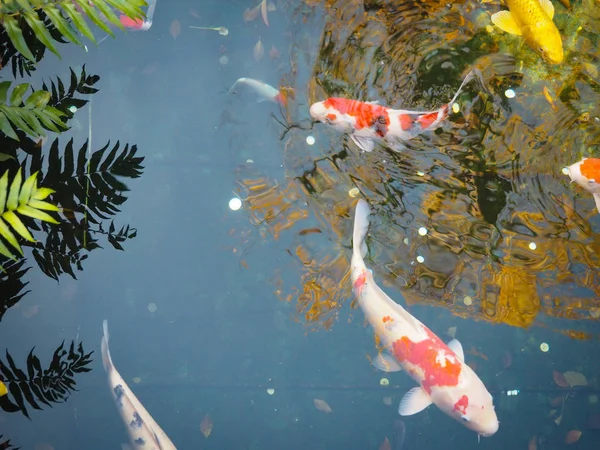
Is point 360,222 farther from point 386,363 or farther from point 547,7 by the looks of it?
point 547,7

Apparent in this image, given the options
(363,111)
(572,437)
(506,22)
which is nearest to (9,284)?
(363,111)

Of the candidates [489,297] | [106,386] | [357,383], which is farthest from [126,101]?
[489,297]

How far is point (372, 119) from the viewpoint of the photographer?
7.30 ft

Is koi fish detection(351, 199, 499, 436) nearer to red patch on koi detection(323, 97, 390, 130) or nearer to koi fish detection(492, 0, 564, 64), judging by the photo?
red patch on koi detection(323, 97, 390, 130)

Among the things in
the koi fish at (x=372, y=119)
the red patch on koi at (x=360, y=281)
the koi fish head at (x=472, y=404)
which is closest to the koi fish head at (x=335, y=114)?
the koi fish at (x=372, y=119)

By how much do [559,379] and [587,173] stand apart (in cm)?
102

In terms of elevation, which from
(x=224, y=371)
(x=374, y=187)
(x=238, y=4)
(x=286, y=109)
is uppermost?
(x=238, y=4)

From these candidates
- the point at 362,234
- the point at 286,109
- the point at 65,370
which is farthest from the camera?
the point at 286,109

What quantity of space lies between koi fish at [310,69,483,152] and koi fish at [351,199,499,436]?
582 millimetres

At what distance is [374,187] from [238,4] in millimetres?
1146

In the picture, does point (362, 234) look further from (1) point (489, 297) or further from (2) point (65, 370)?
(2) point (65, 370)

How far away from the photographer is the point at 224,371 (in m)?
2.60

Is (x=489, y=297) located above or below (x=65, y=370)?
below

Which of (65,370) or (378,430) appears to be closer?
(65,370)
